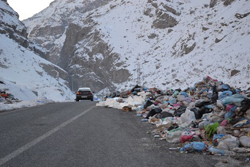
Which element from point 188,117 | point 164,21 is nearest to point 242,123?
point 188,117

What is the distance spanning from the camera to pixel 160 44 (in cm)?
7869

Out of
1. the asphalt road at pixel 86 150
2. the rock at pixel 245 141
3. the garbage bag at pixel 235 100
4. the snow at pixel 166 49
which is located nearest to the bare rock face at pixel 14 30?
the snow at pixel 166 49

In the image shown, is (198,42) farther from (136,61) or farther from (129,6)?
(129,6)

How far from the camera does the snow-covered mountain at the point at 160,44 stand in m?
36.7

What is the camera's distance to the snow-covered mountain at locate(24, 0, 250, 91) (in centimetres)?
3672

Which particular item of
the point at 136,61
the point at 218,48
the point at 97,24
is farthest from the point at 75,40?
the point at 218,48

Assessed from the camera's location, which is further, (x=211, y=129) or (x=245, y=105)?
(x=211, y=129)

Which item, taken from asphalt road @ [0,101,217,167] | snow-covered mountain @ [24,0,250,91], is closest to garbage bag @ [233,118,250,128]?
asphalt road @ [0,101,217,167]

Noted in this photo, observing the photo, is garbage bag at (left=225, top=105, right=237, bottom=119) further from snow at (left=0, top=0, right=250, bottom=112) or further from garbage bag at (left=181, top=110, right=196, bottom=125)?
snow at (left=0, top=0, right=250, bottom=112)

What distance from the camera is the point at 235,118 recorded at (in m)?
5.44

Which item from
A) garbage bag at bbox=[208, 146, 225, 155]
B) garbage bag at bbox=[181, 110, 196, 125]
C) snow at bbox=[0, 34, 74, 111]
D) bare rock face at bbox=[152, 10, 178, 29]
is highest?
bare rock face at bbox=[152, 10, 178, 29]

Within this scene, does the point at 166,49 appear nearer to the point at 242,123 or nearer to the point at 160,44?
the point at 160,44

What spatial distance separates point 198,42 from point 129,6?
68.0 m

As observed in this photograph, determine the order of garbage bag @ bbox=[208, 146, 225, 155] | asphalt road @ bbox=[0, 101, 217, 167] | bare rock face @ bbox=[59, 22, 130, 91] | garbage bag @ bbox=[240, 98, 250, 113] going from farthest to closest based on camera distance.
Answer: bare rock face @ bbox=[59, 22, 130, 91], garbage bag @ bbox=[240, 98, 250, 113], garbage bag @ bbox=[208, 146, 225, 155], asphalt road @ bbox=[0, 101, 217, 167]
